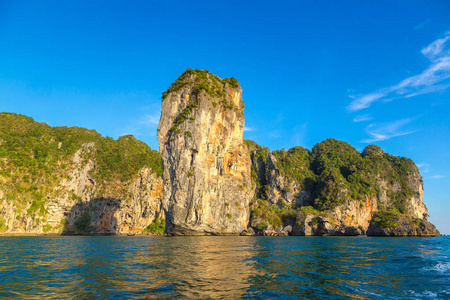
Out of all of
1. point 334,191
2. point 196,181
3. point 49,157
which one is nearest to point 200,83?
point 196,181

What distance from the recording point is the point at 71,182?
301 feet

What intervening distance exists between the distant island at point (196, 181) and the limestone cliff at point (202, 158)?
24 centimetres

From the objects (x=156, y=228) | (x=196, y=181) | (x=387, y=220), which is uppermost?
(x=196, y=181)

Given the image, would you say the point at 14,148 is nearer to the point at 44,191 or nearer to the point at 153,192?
the point at 44,191

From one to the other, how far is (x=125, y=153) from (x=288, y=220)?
6983 centimetres

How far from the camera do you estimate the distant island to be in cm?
6091

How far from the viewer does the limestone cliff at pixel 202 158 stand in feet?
190

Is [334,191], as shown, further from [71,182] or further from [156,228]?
[71,182]

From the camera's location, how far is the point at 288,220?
272 feet

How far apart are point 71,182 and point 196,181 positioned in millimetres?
57559

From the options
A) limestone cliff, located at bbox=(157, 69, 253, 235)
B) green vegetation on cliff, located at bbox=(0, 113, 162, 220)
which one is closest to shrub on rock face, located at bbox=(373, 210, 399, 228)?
limestone cliff, located at bbox=(157, 69, 253, 235)

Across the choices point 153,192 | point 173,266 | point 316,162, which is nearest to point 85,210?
point 153,192

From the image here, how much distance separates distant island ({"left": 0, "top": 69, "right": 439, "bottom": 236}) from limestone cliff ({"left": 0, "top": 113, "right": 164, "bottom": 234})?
340 millimetres

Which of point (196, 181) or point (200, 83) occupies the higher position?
point (200, 83)
